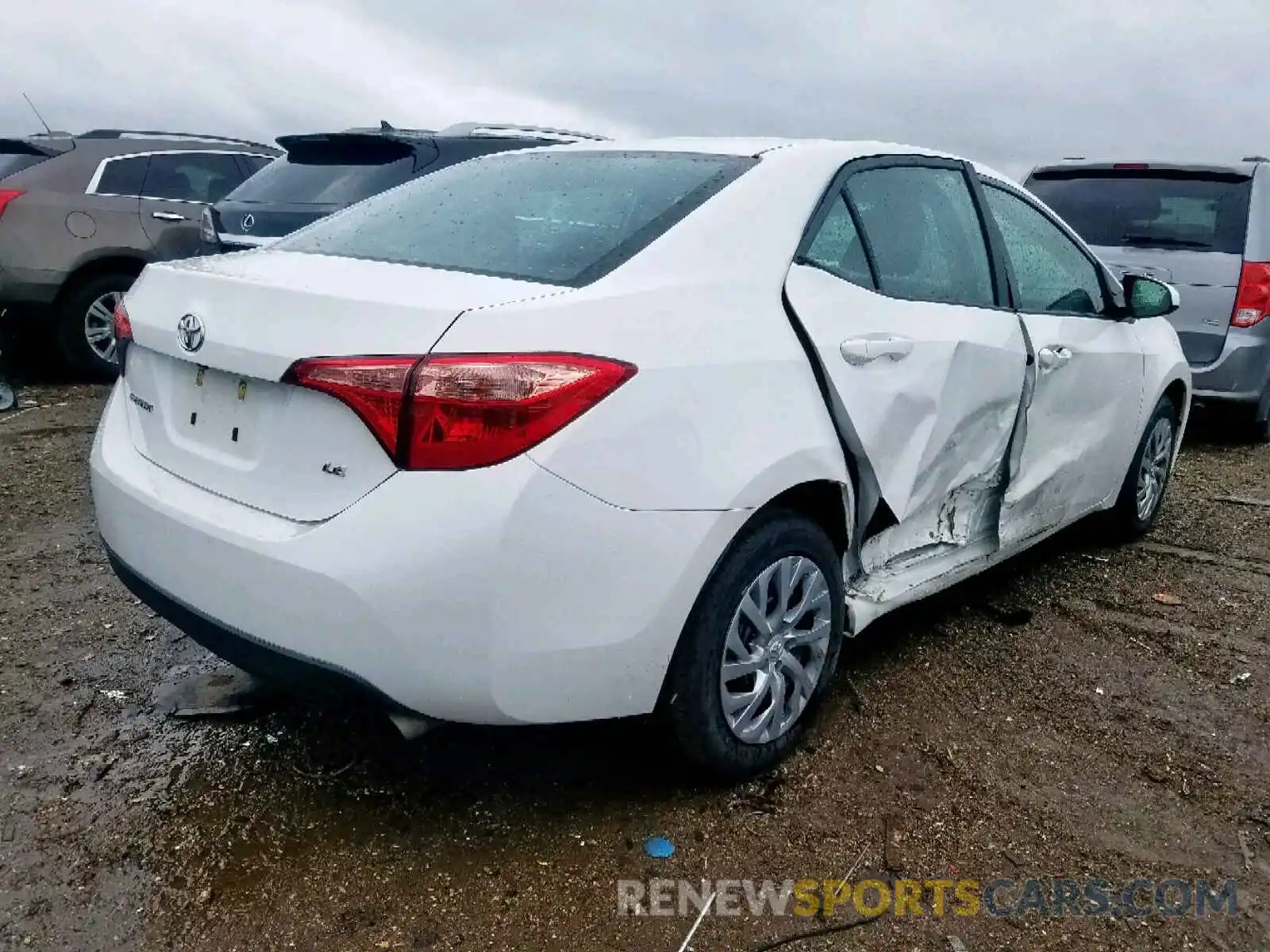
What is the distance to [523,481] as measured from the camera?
1998mm

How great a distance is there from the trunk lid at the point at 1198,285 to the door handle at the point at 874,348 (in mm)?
4111

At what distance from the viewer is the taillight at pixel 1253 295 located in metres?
6.19

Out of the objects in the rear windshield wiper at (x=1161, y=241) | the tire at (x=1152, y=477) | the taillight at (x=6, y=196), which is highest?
the rear windshield wiper at (x=1161, y=241)

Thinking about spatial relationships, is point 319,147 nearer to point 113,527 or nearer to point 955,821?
point 113,527

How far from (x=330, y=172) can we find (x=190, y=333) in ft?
12.0

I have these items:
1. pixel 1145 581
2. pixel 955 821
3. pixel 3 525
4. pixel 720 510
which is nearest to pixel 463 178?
pixel 720 510

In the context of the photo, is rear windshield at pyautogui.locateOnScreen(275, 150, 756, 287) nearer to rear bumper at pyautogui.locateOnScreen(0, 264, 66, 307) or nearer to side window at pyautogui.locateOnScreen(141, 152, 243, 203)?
rear bumper at pyautogui.locateOnScreen(0, 264, 66, 307)

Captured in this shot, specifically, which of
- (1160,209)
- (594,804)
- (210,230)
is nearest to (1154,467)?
(1160,209)

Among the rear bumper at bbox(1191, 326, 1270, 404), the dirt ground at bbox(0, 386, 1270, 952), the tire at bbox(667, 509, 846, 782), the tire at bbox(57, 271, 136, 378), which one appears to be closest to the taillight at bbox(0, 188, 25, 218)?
the tire at bbox(57, 271, 136, 378)

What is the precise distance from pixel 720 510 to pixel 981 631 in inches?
72.3

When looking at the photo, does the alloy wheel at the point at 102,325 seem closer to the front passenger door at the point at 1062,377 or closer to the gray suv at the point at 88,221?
the gray suv at the point at 88,221

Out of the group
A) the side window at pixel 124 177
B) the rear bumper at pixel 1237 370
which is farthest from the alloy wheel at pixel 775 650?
the side window at pixel 124 177

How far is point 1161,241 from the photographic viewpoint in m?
6.41

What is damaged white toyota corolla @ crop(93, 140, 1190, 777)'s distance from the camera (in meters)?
2.02
